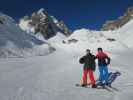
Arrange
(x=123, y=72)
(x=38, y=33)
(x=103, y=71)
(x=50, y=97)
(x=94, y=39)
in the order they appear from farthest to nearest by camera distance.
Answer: (x=38, y=33), (x=94, y=39), (x=123, y=72), (x=103, y=71), (x=50, y=97)

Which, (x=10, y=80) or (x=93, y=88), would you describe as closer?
(x=93, y=88)

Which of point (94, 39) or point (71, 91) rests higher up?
point (94, 39)

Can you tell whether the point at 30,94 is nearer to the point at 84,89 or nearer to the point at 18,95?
the point at 18,95

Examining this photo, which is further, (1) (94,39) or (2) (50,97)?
(1) (94,39)

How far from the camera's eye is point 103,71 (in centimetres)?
1505

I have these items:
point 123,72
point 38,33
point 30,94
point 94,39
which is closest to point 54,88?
point 30,94

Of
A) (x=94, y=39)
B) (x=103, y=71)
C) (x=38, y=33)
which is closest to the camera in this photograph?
(x=103, y=71)

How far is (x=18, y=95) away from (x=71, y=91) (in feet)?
7.86

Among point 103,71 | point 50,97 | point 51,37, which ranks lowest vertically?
point 50,97

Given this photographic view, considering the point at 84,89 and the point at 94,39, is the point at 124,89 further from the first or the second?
the point at 94,39

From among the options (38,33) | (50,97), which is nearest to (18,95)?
(50,97)

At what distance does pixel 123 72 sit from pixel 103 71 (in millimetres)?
4283

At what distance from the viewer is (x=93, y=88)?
13680 mm

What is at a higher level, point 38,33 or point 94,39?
point 38,33
